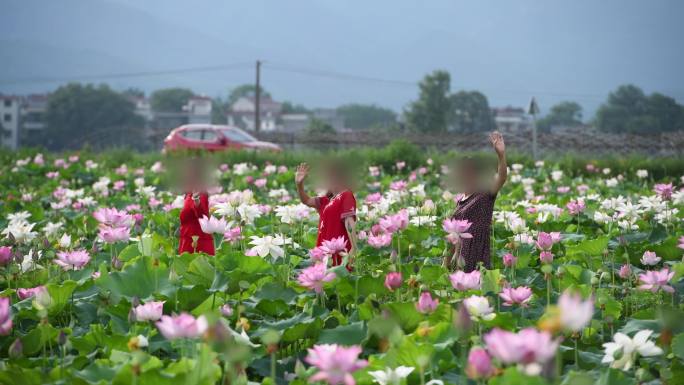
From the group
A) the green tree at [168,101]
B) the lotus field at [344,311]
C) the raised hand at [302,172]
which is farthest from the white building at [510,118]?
the lotus field at [344,311]

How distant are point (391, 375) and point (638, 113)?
87.8 metres

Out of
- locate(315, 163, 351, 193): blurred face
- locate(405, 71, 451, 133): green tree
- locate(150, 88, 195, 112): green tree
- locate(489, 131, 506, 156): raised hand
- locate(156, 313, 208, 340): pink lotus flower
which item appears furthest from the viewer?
locate(150, 88, 195, 112): green tree

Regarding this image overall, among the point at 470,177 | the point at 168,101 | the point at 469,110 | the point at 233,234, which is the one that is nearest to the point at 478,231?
the point at 470,177

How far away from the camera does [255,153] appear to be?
42.7 feet

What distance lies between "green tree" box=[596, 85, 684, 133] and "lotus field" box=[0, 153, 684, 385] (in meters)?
69.6

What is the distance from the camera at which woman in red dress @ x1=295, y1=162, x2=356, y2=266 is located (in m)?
4.13

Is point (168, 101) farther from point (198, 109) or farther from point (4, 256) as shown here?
point (4, 256)

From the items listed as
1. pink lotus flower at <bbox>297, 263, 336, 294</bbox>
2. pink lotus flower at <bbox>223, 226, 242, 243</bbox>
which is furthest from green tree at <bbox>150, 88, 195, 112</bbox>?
pink lotus flower at <bbox>297, 263, 336, 294</bbox>

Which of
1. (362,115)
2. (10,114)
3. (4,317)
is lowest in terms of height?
(10,114)

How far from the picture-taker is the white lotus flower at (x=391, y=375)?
2148mm

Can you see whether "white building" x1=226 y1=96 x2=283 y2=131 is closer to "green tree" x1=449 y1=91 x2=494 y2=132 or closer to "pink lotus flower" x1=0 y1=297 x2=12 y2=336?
"green tree" x1=449 y1=91 x2=494 y2=132

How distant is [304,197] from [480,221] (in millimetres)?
1000

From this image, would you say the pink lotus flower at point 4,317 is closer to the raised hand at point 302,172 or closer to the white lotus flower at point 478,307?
the white lotus flower at point 478,307

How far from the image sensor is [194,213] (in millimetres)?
4406
